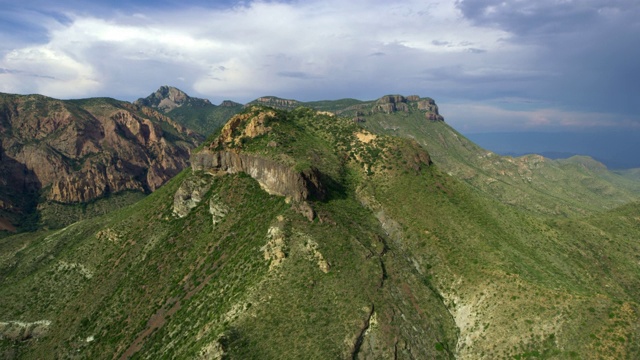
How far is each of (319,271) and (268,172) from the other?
36.8 metres

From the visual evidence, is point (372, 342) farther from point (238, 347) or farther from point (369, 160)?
point (369, 160)

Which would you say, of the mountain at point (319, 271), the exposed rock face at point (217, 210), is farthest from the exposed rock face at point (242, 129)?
the exposed rock face at point (217, 210)

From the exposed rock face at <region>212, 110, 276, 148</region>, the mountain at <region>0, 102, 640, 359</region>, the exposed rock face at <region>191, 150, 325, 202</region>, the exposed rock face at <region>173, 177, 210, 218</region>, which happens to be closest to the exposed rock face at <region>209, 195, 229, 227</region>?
the mountain at <region>0, 102, 640, 359</region>

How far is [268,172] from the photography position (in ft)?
324

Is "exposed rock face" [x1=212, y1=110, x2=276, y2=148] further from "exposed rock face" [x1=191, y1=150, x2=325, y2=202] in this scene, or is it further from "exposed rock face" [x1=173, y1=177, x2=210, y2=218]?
"exposed rock face" [x1=173, y1=177, x2=210, y2=218]

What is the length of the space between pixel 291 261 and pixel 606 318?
54861mm

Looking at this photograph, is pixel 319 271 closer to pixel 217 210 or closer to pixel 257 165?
pixel 217 210

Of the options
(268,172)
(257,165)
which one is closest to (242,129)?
(257,165)

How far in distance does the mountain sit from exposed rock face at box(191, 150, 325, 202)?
46cm

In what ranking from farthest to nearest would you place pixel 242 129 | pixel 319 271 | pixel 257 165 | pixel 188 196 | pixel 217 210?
pixel 242 129 < pixel 188 196 < pixel 257 165 < pixel 217 210 < pixel 319 271

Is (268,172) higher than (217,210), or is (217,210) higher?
(268,172)

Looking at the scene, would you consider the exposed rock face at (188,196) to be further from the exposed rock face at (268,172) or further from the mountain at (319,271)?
the exposed rock face at (268,172)

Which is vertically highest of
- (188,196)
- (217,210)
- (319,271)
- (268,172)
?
(268,172)

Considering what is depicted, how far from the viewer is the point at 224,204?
99.4m
